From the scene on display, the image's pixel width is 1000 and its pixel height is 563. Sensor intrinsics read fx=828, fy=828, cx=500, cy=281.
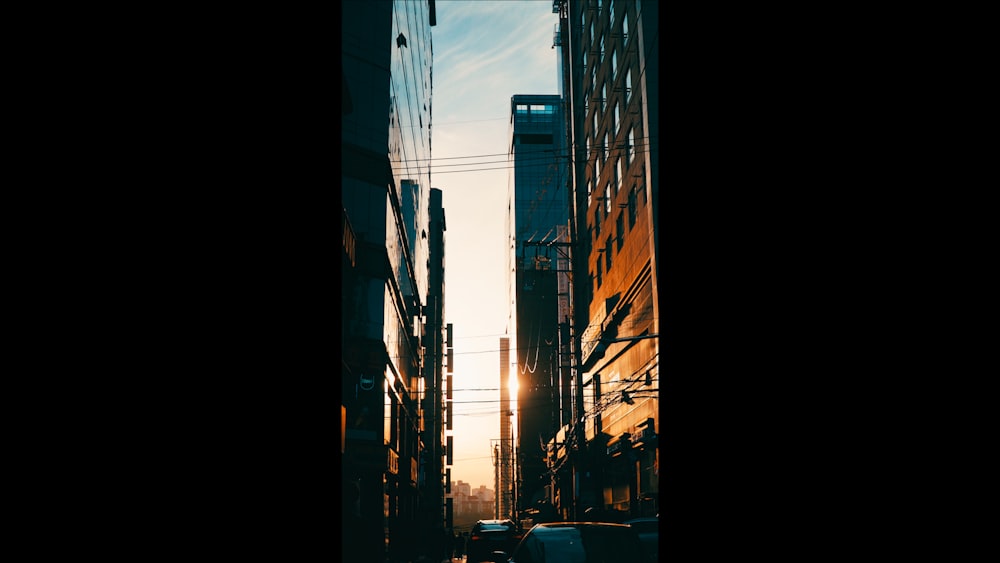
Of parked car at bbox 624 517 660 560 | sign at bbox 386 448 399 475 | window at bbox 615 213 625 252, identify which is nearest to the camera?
parked car at bbox 624 517 660 560

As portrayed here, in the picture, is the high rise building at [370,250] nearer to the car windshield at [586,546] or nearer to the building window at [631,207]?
the building window at [631,207]

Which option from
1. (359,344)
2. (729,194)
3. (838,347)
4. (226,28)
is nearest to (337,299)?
(226,28)

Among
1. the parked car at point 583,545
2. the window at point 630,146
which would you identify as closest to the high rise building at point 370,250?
the window at point 630,146

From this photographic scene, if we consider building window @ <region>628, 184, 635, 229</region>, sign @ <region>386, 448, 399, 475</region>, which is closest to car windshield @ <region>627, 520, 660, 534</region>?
sign @ <region>386, 448, 399, 475</region>

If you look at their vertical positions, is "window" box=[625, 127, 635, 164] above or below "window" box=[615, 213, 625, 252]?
above

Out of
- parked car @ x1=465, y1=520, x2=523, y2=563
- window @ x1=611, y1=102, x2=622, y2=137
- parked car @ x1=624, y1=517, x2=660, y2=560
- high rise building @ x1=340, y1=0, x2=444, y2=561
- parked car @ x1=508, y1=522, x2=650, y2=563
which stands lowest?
parked car @ x1=465, y1=520, x2=523, y2=563

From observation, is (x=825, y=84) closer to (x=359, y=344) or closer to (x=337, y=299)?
(x=337, y=299)

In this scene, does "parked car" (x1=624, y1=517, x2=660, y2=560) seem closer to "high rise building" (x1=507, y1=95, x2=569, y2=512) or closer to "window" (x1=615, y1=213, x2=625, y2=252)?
"window" (x1=615, y1=213, x2=625, y2=252)

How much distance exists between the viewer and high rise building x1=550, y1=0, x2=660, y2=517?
3784cm

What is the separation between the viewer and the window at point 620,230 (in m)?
45.7

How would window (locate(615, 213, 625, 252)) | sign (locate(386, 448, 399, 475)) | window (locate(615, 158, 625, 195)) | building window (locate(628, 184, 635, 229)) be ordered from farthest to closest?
window (locate(615, 213, 625, 252)) < window (locate(615, 158, 625, 195)) < building window (locate(628, 184, 635, 229)) < sign (locate(386, 448, 399, 475))

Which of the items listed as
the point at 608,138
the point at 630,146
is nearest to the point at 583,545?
the point at 630,146

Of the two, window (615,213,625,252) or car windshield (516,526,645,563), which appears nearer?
car windshield (516,526,645,563)

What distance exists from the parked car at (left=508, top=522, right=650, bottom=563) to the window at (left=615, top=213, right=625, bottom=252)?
3522cm
